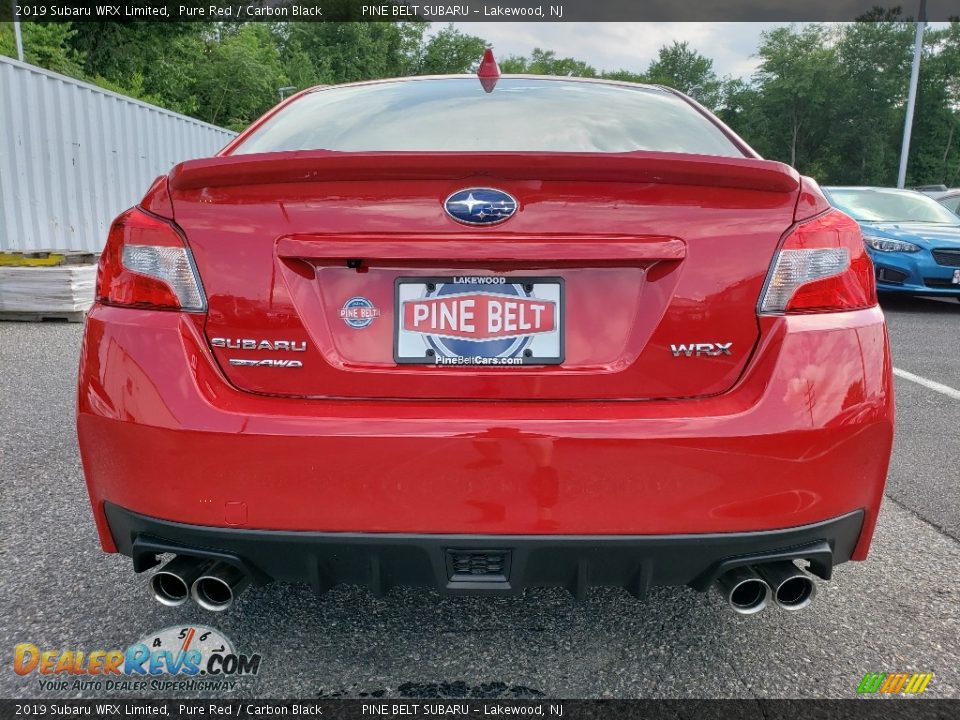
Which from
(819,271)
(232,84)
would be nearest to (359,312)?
(819,271)

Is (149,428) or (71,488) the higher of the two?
(149,428)

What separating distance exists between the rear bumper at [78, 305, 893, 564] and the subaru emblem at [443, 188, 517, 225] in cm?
39

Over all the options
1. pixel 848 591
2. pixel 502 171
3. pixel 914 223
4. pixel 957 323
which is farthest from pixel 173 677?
pixel 914 223

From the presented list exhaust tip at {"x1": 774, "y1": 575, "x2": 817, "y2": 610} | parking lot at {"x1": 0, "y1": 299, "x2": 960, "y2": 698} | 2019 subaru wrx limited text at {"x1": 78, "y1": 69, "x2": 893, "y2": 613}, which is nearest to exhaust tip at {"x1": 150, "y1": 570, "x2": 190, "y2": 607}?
2019 subaru wrx limited text at {"x1": 78, "y1": 69, "x2": 893, "y2": 613}

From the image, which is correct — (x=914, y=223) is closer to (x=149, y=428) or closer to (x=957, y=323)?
(x=957, y=323)

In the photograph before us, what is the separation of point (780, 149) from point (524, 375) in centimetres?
6801

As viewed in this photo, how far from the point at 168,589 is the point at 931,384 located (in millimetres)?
5399

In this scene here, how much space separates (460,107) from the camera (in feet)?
7.45

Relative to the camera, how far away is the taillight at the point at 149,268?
5.27 ft

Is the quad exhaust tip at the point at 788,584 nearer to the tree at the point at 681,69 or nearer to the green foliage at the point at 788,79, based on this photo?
the green foliage at the point at 788,79

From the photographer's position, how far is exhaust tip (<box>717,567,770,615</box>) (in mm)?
1678

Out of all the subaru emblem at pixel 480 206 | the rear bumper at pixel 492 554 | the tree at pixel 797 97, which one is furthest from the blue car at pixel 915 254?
the tree at pixel 797 97

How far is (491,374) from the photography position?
154cm

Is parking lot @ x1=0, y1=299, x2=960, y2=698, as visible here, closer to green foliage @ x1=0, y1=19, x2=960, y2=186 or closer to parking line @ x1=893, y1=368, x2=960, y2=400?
parking line @ x1=893, y1=368, x2=960, y2=400
